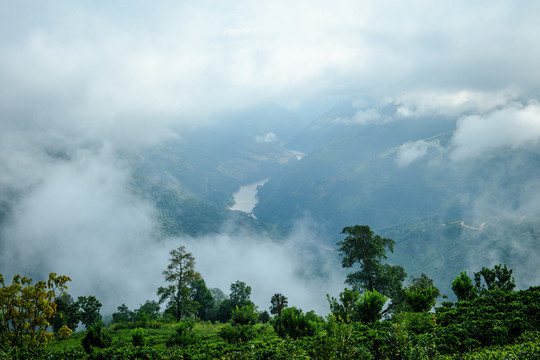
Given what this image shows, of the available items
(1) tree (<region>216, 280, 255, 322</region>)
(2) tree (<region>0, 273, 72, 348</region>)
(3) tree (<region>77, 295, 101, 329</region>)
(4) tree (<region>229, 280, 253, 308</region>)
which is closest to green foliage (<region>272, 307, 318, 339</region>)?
(2) tree (<region>0, 273, 72, 348</region>)

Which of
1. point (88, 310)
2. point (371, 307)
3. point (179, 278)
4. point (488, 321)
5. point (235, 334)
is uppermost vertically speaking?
point (179, 278)

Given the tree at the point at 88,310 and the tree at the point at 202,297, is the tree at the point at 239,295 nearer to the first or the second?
the tree at the point at 202,297

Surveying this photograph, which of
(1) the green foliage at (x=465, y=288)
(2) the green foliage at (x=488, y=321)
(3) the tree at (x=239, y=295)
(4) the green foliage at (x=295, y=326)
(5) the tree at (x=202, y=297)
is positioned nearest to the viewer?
(2) the green foliage at (x=488, y=321)

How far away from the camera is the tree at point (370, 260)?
47719 mm

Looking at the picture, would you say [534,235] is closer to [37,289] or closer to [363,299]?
[363,299]

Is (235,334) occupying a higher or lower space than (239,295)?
lower

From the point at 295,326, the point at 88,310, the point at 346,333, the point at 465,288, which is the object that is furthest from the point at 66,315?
the point at 465,288

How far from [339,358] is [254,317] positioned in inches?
1266

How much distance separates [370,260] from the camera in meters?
48.0

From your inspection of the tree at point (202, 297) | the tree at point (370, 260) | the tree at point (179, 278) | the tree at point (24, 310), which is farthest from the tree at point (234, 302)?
the tree at point (24, 310)

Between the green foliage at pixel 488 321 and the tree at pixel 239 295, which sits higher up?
the tree at pixel 239 295

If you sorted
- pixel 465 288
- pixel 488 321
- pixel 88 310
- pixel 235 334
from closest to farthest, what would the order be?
pixel 488 321 < pixel 235 334 < pixel 465 288 < pixel 88 310

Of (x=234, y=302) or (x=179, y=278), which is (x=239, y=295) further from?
(x=179, y=278)

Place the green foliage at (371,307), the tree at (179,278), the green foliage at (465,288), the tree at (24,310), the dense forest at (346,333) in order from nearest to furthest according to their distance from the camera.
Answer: the dense forest at (346,333) < the tree at (24,310) < the green foliage at (371,307) < the green foliage at (465,288) < the tree at (179,278)
